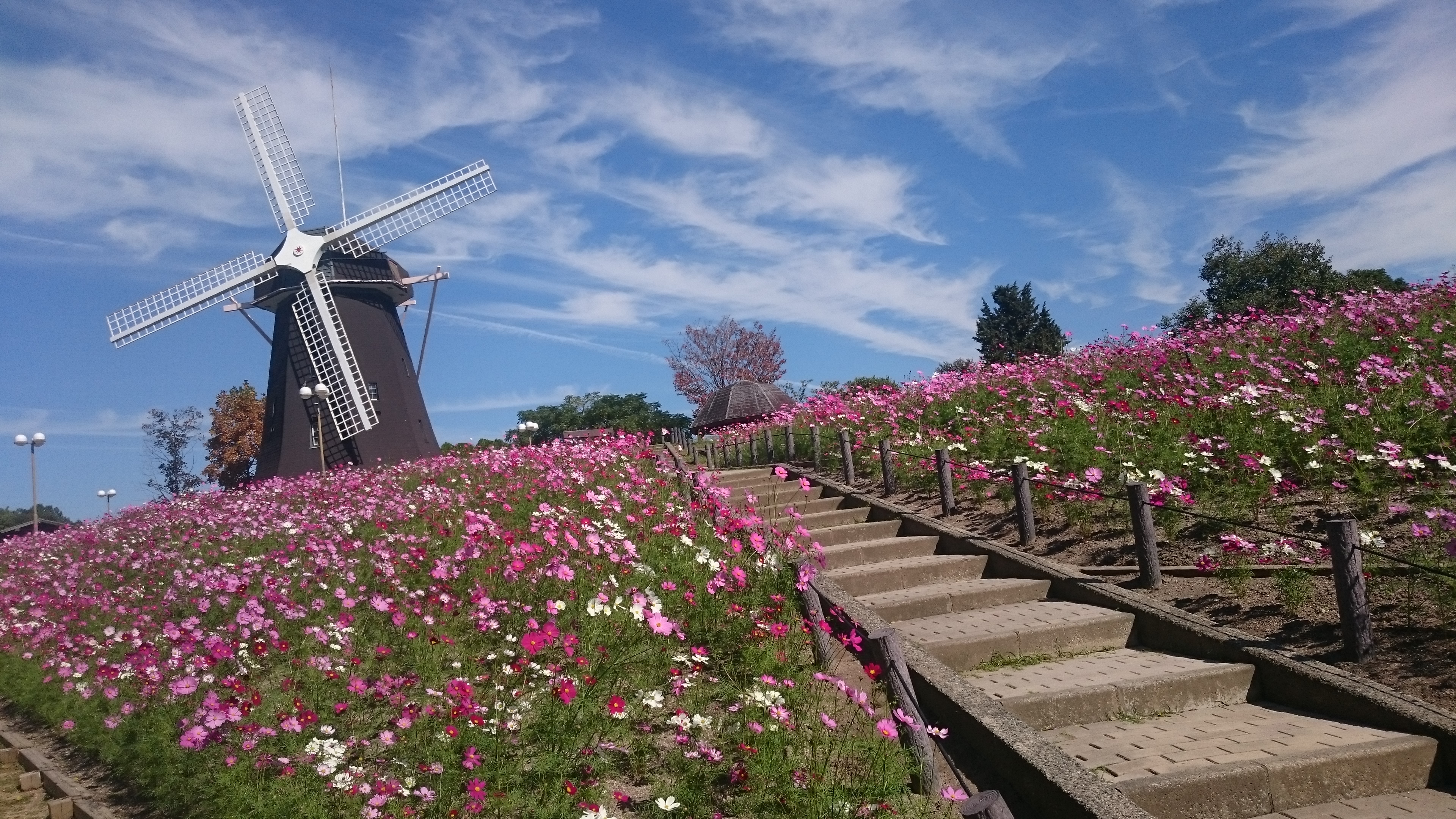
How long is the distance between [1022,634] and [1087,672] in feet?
1.79

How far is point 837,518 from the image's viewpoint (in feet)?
32.4

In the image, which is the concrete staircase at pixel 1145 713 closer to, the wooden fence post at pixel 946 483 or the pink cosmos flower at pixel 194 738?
the wooden fence post at pixel 946 483

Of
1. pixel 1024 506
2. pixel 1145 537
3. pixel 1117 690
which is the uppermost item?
pixel 1024 506

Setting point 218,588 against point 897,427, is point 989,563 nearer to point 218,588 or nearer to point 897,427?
point 897,427

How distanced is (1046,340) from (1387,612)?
124 feet

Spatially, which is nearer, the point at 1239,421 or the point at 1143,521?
the point at 1143,521

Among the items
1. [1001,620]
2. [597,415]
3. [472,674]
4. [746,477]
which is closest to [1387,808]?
[1001,620]

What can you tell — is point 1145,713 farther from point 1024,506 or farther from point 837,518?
point 837,518

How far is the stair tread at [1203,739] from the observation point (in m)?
4.12

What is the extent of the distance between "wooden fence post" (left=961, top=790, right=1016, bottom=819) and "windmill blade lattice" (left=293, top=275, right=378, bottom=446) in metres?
22.5

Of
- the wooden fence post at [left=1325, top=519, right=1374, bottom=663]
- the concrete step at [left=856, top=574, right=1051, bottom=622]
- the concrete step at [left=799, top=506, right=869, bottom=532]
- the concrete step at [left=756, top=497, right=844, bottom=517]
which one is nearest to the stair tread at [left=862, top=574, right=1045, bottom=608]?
the concrete step at [left=856, top=574, right=1051, bottom=622]

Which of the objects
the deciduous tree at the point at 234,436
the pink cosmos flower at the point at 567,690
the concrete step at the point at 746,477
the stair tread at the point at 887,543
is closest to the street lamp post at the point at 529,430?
the concrete step at the point at 746,477

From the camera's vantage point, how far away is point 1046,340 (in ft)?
135

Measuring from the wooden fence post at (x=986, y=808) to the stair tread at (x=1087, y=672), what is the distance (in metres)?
2.21
